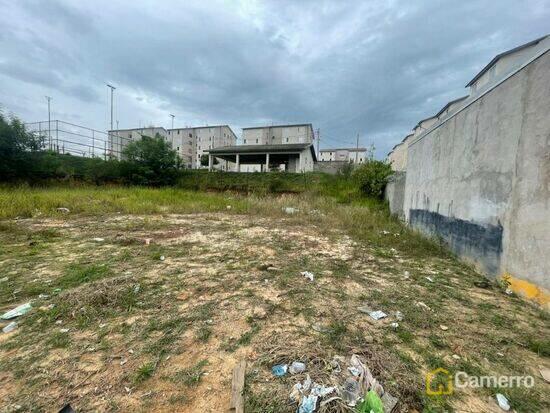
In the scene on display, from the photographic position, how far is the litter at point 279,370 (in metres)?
1.48

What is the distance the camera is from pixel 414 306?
7.82ft

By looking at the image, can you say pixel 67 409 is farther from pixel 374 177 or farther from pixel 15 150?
pixel 15 150

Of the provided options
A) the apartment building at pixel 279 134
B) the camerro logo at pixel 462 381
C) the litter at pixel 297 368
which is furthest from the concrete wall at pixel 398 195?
the apartment building at pixel 279 134

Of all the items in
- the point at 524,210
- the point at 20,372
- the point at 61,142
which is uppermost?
the point at 61,142

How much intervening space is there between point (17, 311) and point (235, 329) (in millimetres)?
1971

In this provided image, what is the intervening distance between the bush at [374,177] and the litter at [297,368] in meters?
10.6

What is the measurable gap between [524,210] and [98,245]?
6.14 m

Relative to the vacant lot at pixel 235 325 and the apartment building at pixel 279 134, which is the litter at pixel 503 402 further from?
the apartment building at pixel 279 134

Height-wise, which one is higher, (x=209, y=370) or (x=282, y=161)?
(x=282, y=161)

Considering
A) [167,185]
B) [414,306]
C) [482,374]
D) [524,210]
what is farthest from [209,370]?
[167,185]

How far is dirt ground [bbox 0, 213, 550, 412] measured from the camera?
1354 millimetres

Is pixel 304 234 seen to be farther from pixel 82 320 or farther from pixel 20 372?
pixel 20 372

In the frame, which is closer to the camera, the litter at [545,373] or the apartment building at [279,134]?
the litter at [545,373]

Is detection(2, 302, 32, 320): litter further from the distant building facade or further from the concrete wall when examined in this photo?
the distant building facade
